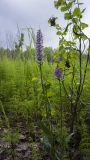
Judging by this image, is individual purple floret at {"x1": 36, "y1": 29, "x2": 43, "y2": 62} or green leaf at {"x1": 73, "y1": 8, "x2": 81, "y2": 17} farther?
green leaf at {"x1": 73, "y1": 8, "x2": 81, "y2": 17}

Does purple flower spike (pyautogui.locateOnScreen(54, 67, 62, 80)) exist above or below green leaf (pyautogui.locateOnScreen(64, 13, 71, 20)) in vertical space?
below

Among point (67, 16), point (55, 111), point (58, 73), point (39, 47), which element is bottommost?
point (55, 111)

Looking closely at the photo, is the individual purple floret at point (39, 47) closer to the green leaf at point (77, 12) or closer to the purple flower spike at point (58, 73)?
the purple flower spike at point (58, 73)

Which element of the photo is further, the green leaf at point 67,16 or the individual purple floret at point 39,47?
the green leaf at point 67,16

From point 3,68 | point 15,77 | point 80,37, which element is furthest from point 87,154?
point 3,68

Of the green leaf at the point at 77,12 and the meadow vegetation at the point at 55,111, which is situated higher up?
the green leaf at the point at 77,12

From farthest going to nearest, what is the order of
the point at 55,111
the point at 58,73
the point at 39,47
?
the point at 55,111 → the point at 58,73 → the point at 39,47

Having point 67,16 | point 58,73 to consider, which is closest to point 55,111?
point 58,73

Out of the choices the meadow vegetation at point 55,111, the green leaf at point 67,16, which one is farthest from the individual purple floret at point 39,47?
the green leaf at point 67,16

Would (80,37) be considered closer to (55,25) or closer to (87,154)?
(55,25)

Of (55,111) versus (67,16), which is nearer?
(67,16)

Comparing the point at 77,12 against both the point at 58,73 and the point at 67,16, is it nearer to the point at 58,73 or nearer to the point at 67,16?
the point at 67,16

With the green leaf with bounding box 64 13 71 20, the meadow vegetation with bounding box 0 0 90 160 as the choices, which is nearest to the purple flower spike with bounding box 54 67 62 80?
the meadow vegetation with bounding box 0 0 90 160

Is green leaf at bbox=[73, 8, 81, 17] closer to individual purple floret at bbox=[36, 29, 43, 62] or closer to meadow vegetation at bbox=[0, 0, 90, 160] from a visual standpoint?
meadow vegetation at bbox=[0, 0, 90, 160]
